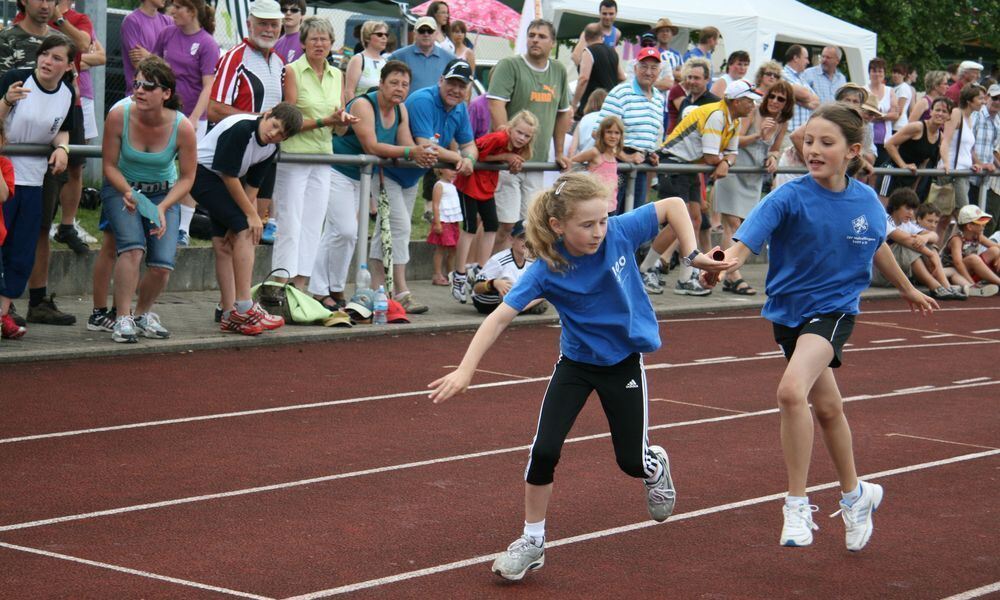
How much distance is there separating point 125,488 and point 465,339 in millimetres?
5292

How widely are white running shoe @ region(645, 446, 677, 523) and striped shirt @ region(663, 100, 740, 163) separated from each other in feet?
30.5

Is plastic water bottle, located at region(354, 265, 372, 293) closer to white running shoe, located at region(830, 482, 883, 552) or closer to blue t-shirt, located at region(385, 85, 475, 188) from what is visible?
blue t-shirt, located at region(385, 85, 475, 188)

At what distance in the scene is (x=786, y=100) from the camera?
49.7 ft

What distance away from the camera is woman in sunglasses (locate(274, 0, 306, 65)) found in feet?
44.9

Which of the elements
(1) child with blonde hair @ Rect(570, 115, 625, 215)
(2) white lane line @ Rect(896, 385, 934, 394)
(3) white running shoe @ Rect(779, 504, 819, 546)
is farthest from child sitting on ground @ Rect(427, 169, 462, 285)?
(3) white running shoe @ Rect(779, 504, 819, 546)

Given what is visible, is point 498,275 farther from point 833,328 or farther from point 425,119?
point 833,328

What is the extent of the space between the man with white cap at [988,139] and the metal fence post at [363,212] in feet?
31.3

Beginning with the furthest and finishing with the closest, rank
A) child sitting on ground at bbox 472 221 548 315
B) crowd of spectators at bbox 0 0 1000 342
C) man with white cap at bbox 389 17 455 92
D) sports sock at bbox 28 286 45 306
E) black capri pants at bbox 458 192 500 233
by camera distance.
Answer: man with white cap at bbox 389 17 455 92
black capri pants at bbox 458 192 500 233
child sitting on ground at bbox 472 221 548 315
sports sock at bbox 28 286 45 306
crowd of spectators at bbox 0 0 1000 342

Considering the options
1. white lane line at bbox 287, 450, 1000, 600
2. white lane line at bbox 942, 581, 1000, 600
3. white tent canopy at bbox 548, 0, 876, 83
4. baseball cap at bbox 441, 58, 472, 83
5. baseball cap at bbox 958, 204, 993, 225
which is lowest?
white lane line at bbox 287, 450, 1000, 600

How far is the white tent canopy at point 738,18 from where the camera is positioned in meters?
22.4

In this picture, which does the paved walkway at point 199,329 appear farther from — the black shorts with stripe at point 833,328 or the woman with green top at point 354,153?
the black shorts with stripe at point 833,328

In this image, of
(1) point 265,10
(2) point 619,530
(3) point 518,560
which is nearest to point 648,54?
(1) point 265,10

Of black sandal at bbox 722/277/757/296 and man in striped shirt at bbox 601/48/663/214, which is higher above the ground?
man in striped shirt at bbox 601/48/663/214

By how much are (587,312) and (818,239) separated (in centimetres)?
117
